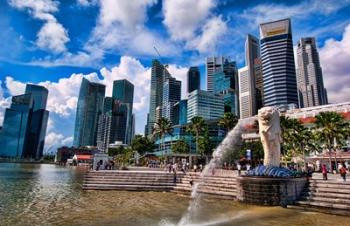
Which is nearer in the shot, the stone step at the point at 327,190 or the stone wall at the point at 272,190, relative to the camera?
the stone step at the point at 327,190

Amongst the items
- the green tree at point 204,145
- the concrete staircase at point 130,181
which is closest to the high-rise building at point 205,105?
the green tree at point 204,145

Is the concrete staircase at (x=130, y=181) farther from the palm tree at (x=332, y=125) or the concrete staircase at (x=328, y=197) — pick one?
the palm tree at (x=332, y=125)

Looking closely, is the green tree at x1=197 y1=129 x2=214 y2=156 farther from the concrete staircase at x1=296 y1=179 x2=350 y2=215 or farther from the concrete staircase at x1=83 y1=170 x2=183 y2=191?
the concrete staircase at x1=296 y1=179 x2=350 y2=215

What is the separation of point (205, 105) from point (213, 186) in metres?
162

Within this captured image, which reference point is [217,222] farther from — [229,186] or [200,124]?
[200,124]

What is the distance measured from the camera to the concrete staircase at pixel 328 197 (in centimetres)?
1999

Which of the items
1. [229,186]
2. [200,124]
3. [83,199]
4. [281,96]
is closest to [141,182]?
[83,199]

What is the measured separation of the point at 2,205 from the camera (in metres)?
23.1

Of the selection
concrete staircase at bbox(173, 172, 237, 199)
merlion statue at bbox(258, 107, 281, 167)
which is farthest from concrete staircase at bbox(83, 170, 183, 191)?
merlion statue at bbox(258, 107, 281, 167)

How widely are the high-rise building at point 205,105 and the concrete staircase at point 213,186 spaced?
154 meters

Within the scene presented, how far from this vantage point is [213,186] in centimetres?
2898

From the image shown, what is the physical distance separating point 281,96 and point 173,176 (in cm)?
18272

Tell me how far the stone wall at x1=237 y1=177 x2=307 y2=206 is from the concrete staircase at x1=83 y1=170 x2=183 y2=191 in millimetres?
11235

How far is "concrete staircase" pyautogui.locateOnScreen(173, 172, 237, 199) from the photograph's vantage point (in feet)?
88.5
